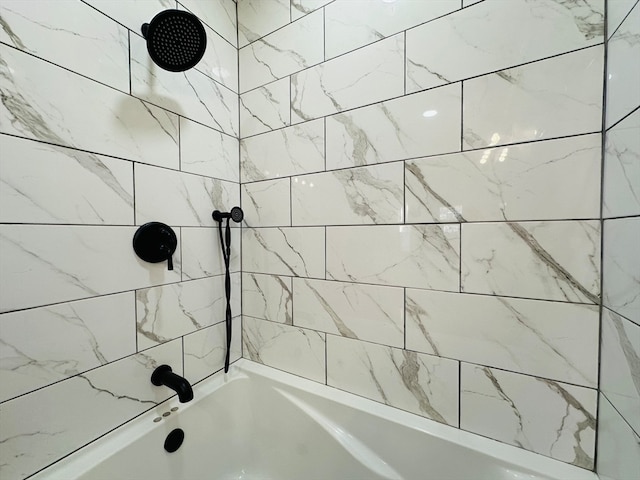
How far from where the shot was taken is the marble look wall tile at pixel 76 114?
0.65 m

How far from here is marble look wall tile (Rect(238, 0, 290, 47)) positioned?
1114 mm

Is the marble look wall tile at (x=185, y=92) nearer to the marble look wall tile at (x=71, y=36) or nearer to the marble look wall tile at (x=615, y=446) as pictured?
the marble look wall tile at (x=71, y=36)

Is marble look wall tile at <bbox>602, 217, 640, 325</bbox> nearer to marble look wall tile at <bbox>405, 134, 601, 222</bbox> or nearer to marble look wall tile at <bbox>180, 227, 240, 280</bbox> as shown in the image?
marble look wall tile at <bbox>405, 134, 601, 222</bbox>

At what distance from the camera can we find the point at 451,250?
815 millimetres

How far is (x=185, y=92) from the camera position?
40.6 inches

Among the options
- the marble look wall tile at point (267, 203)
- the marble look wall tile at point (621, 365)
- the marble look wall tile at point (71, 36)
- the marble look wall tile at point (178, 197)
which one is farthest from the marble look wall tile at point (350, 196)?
the marble look wall tile at point (71, 36)

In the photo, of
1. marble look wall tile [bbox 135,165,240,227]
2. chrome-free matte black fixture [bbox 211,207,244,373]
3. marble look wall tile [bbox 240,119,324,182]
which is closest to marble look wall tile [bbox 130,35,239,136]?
marble look wall tile [bbox 240,119,324,182]

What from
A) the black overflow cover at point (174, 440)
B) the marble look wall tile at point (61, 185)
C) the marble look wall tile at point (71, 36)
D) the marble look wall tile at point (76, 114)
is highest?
the marble look wall tile at point (71, 36)

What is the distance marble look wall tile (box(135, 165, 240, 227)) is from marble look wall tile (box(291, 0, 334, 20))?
2.46ft

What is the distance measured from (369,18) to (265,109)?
0.53m

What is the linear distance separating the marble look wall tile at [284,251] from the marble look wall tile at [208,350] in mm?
306

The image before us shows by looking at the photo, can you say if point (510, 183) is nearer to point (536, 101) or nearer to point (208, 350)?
point (536, 101)

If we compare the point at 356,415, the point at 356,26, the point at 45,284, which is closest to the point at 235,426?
the point at 356,415

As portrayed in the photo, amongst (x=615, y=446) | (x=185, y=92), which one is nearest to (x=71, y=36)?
(x=185, y=92)
